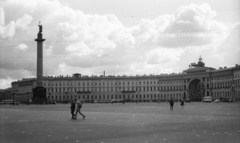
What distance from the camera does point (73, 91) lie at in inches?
7106

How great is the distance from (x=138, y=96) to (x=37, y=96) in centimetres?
9591

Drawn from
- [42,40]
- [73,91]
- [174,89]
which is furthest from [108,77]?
[42,40]

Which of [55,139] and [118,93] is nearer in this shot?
[55,139]

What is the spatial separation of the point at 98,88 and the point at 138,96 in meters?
21.3

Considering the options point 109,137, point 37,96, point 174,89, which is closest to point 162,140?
point 109,137

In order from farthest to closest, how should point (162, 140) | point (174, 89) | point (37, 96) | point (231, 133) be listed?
point (174, 89) < point (37, 96) < point (231, 133) < point (162, 140)

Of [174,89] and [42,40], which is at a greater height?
[42,40]

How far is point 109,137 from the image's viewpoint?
627 inches

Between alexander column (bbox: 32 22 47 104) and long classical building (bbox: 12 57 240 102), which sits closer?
alexander column (bbox: 32 22 47 104)

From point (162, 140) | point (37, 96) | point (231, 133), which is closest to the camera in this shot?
point (162, 140)

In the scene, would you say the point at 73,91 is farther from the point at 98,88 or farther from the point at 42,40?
the point at 42,40

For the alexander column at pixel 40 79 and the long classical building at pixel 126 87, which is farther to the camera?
the long classical building at pixel 126 87

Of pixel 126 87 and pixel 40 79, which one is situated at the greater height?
pixel 40 79

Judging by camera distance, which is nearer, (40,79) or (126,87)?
(40,79)
